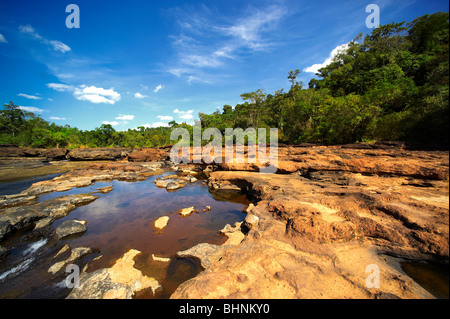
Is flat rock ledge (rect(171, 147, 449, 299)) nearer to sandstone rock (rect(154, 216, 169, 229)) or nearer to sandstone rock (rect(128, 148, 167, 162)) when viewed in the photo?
sandstone rock (rect(154, 216, 169, 229))

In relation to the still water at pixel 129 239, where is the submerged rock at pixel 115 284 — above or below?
above

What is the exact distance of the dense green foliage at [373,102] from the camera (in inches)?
99.1

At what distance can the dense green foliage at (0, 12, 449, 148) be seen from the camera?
99.1 inches

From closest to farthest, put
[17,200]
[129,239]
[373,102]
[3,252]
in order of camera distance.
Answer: [3,252], [129,239], [17,200], [373,102]

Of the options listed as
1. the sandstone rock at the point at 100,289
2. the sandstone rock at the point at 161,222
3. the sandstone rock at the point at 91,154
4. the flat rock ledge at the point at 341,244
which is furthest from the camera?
the sandstone rock at the point at 91,154

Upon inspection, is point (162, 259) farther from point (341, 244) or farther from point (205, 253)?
point (341, 244)

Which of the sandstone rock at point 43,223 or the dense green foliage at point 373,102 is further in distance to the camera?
the sandstone rock at point 43,223

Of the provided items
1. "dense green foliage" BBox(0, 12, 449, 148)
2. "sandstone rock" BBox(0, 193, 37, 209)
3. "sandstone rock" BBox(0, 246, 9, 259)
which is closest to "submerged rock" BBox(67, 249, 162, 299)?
→ "sandstone rock" BBox(0, 246, 9, 259)

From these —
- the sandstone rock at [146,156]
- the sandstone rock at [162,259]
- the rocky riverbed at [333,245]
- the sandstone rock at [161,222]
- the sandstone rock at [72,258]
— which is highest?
the sandstone rock at [146,156]

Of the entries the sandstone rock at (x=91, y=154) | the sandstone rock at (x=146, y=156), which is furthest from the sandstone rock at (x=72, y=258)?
the sandstone rock at (x=91, y=154)

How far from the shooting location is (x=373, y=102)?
11.5m

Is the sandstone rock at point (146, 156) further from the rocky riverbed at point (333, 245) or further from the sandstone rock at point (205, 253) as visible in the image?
the sandstone rock at point (205, 253)

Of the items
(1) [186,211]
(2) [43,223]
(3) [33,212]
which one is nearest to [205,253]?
(1) [186,211]

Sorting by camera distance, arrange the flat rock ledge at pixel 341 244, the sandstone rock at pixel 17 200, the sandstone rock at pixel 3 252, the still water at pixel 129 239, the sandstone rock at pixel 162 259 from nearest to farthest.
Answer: the flat rock ledge at pixel 341 244, the still water at pixel 129 239, the sandstone rock at pixel 162 259, the sandstone rock at pixel 3 252, the sandstone rock at pixel 17 200
